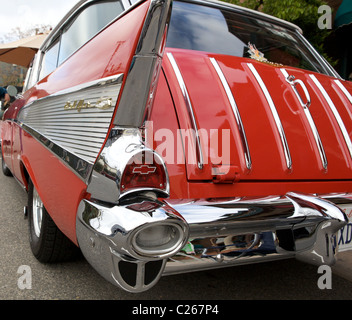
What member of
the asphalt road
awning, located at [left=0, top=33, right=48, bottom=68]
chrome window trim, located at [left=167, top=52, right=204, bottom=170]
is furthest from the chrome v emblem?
awning, located at [left=0, top=33, right=48, bottom=68]

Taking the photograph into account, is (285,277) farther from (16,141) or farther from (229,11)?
(16,141)

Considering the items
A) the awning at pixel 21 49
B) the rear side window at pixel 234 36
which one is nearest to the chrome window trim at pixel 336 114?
the rear side window at pixel 234 36

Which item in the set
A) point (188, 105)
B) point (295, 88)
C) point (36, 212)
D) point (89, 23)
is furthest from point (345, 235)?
point (36, 212)

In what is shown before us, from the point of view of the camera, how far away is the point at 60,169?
5.47 ft

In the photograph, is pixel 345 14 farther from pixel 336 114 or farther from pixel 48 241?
pixel 48 241

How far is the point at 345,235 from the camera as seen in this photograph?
1.66m

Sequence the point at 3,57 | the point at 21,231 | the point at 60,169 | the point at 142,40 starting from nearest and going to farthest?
the point at 142,40 → the point at 60,169 → the point at 21,231 → the point at 3,57

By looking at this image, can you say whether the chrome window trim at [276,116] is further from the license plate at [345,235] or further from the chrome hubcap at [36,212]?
the chrome hubcap at [36,212]

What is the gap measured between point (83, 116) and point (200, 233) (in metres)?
0.71

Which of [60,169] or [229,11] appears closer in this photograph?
[60,169]

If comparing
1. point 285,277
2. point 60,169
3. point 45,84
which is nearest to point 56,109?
point 60,169
